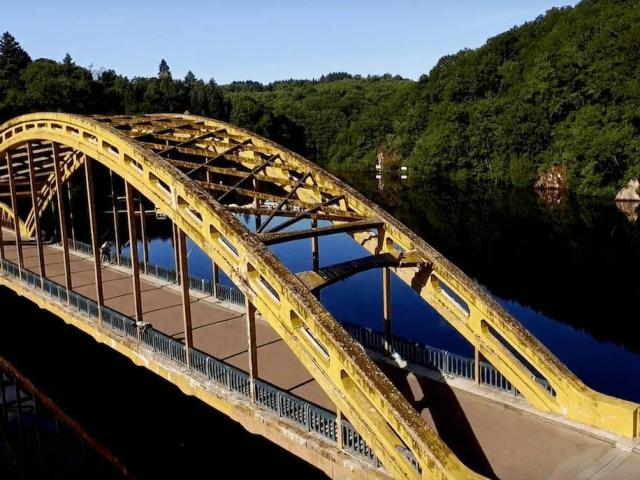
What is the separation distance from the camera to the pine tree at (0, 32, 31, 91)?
80.5 metres

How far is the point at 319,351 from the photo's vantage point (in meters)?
10.8

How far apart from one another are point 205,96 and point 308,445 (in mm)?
104653

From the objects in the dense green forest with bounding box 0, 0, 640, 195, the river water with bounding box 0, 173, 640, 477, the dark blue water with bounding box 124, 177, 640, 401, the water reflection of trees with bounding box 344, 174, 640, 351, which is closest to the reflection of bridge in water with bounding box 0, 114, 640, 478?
the river water with bounding box 0, 173, 640, 477

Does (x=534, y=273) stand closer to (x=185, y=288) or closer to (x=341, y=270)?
(x=341, y=270)

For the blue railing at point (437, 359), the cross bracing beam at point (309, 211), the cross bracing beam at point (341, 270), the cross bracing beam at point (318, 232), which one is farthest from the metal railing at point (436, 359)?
the cross bracing beam at point (309, 211)

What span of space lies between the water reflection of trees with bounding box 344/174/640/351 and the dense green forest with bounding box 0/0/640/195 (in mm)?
6729

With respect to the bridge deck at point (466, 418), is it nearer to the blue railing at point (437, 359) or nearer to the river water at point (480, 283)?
the blue railing at point (437, 359)

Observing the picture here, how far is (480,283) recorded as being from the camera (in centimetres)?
3703

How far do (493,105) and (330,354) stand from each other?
80981 mm

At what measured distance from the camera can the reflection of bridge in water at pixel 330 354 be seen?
1041cm

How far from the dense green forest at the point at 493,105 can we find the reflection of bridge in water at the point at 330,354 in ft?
183

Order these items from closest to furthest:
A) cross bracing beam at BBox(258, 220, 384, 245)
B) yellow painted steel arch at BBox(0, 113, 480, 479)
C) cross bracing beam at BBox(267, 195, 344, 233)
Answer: yellow painted steel arch at BBox(0, 113, 480, 479), cross bracing beam at BBox(258, 220, 384, 245), cross bracing beam at BBox(267, 195, 344, 233)

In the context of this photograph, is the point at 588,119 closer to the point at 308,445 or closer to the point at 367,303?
the point at 367,303

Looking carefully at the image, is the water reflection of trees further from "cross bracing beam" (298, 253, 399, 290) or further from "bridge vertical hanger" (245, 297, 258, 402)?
"bridge vertical hanger" (245, 297, 258, 402)
